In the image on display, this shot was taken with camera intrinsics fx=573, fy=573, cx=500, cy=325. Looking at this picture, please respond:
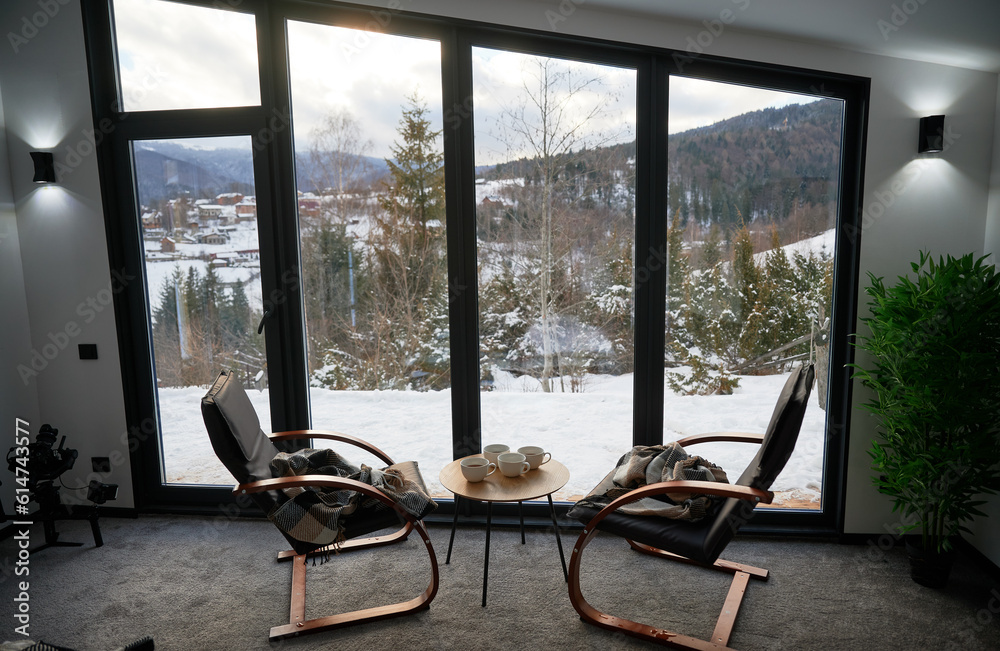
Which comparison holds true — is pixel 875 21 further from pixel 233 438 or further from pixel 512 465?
pixel 233 438

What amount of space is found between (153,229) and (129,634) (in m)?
2.20

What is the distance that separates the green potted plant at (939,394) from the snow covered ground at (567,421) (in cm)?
56

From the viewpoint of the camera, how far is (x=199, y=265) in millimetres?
3420

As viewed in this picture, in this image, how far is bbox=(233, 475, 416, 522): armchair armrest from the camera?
2.43m

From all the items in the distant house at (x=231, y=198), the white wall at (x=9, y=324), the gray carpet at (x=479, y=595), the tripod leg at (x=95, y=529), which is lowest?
the gray carpet at (x=479, y=595)

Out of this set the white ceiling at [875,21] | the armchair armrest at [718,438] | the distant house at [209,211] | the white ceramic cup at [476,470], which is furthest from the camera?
the distant house at [209,211]

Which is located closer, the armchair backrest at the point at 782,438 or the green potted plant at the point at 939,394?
the armchair backrest at the point at 782,438

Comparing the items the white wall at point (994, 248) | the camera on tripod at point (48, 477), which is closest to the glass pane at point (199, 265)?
the camera on tripod at point (48, 477)

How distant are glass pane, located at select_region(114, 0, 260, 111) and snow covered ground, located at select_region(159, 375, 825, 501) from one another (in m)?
1.74

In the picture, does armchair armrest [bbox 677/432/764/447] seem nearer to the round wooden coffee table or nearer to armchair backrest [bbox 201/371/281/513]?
the round wooden coffee table

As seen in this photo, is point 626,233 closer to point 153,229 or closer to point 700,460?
point 700,460

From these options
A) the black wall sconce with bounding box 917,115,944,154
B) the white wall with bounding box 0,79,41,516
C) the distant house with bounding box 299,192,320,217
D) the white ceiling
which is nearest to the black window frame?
the distant house with bounding box 299,192,320,217

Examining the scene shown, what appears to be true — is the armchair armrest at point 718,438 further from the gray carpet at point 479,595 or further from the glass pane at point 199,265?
the glass pane at point 199,265

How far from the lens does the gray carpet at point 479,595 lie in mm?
2412
